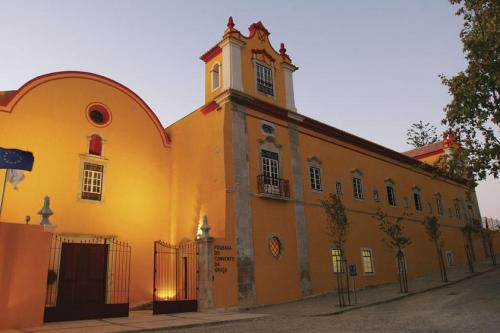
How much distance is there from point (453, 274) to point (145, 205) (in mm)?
18291

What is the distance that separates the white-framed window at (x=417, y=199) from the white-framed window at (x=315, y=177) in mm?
10514

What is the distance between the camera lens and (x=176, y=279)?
58.8 ft

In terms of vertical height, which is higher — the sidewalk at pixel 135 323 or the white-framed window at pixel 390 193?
the white-framed window at pixel 390 193

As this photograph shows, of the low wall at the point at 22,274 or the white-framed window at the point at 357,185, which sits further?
the white-framed window at the point at 357,185

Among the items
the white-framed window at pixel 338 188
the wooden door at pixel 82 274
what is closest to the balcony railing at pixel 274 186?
the white-framed window at pixel 338 188

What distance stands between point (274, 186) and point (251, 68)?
5.77m

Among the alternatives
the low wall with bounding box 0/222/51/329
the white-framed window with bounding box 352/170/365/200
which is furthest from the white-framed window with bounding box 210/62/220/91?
the low wall with bounding box 0/222/51/329

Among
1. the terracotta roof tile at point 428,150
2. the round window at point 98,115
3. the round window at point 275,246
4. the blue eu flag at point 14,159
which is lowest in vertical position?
the round window at point 275,246

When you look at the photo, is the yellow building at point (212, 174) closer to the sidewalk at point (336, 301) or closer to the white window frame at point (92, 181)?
the white window frame at point (92, 181)

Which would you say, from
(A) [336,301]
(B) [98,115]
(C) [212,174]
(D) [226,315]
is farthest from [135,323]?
(B) [98,115]

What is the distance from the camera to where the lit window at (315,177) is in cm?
2100

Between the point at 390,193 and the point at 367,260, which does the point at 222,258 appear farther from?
the point at 390,193

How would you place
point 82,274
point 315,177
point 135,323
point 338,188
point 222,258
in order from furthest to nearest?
point 338,188 < point 315,177 < point 82,274 < point 222,258 < point 135,323

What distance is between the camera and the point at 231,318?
1275 centimetres
